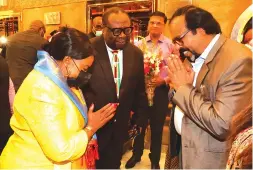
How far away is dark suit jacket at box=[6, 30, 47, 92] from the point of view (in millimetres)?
4363

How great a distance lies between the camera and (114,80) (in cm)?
272

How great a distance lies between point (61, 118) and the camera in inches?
57.7

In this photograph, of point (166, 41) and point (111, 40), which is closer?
point (111, 40)

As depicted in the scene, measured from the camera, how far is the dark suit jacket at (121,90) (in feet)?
8.72

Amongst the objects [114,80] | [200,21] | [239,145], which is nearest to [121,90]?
[114,80]

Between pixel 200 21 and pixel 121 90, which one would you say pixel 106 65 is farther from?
pixel 200 21

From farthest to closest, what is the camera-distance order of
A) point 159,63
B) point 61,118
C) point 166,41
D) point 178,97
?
point 166,41
point 159,63
point 178,97
point 61,118

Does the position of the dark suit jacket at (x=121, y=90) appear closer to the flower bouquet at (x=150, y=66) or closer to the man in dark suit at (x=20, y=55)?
the flower bouquet at (x=150, y=66)

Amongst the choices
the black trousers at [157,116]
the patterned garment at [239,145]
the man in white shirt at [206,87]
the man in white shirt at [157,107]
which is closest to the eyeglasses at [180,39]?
the man in white shirt at [206,87]

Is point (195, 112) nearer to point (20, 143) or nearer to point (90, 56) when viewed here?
point (90, 56)

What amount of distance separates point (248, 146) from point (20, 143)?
3.60 feet

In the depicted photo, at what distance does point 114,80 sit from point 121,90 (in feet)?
0.34

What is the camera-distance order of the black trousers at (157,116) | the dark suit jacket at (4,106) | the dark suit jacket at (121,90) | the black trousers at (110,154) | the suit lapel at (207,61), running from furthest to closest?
the black trousers at (157,116)
the black trousers at (110,154)
the dark suit jacket at (121,90)
the dark suit jacket at (4,106)
the suit lapel at (207,61)

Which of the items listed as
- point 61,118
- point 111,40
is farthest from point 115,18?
point 61,118
